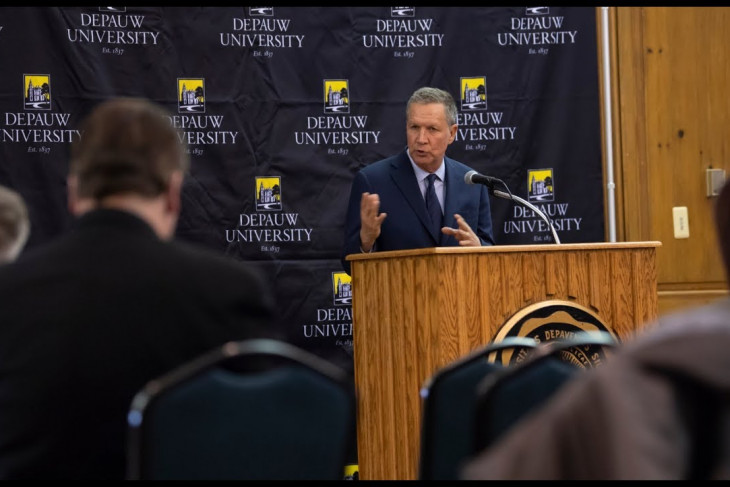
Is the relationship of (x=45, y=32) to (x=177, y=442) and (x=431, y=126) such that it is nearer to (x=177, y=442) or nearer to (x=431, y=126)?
(x=431, y=126)

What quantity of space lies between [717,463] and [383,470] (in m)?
3.28

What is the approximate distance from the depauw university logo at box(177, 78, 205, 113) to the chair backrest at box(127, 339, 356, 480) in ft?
13.5

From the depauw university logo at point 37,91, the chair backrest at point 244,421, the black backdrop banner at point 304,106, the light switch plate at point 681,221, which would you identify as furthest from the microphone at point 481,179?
the chair backrest at point 244,421

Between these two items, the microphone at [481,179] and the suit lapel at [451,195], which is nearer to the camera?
the microphone at [481,179]

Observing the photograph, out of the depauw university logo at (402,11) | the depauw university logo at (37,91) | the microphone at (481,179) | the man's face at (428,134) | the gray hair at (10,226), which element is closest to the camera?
the gray hair at (10,226)

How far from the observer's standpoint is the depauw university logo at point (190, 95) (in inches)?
228

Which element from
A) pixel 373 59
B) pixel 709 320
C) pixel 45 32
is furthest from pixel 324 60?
pixel 709 320

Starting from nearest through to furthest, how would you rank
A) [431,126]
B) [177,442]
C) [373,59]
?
1. [177,442]
2. [431,126]
3. [373,59]

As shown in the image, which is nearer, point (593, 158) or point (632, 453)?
point (632, 453)

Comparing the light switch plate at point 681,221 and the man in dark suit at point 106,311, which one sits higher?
the light switch plate at point 681,221

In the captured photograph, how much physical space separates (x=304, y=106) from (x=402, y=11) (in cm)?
82

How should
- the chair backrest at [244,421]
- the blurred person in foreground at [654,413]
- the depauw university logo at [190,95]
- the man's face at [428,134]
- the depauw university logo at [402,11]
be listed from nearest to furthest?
the blurred person in foreground at [654,413], the chair backrest at [244,421], the man's face at [428,134], the depauw university logo at [190,95], the depauw university logo at [402,11]

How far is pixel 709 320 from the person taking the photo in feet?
3.78

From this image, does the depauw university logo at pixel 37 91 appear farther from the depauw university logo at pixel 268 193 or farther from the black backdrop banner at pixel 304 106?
the depauw university logo at pixel 268 193
